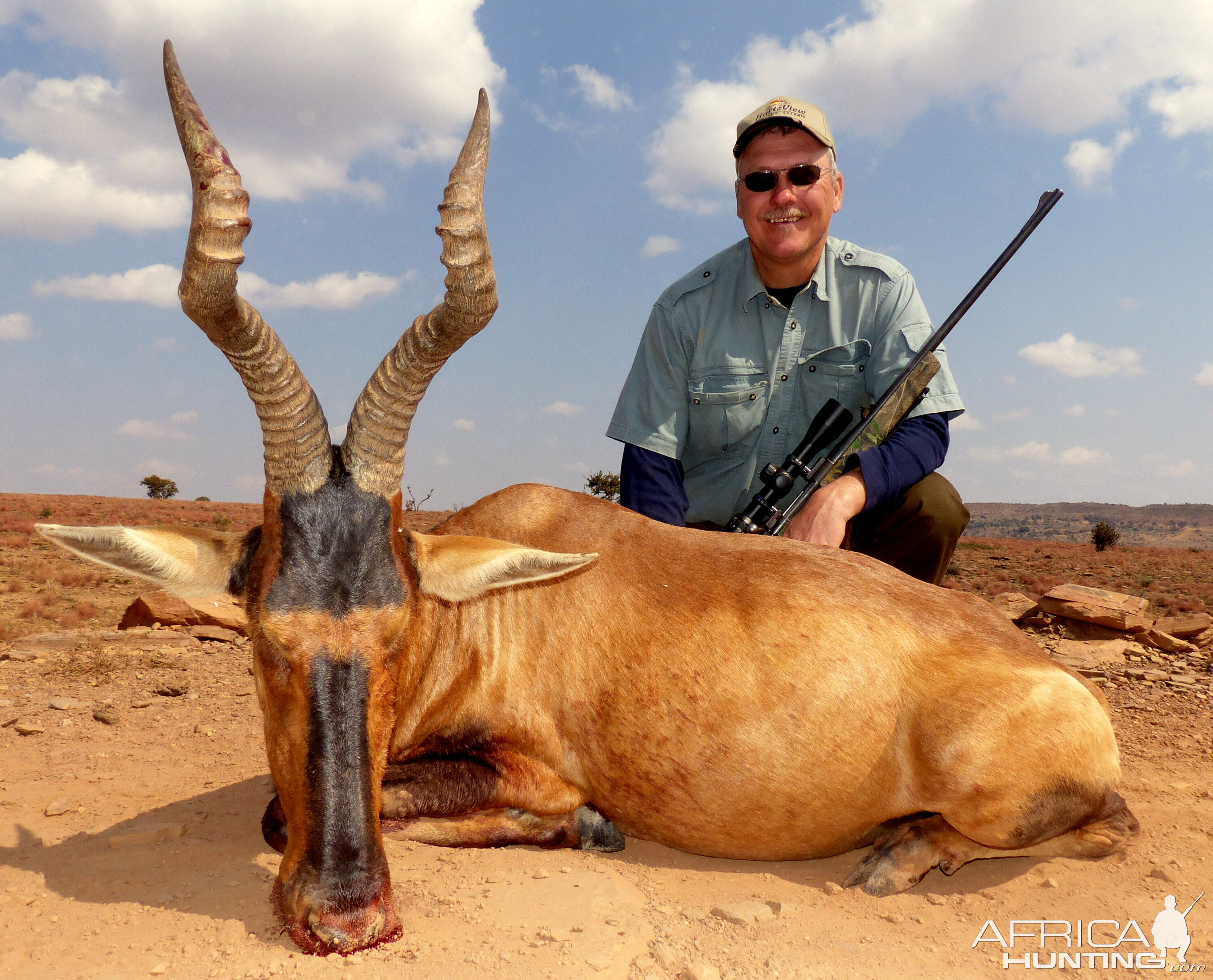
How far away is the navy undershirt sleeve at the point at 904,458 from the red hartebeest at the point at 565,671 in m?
1.67

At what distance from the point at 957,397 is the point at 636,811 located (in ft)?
14.5

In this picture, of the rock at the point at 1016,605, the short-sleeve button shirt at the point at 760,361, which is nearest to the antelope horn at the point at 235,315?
the short-sleeve button shirt at the point at 760,361

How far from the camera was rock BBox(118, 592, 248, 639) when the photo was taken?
1039 cm

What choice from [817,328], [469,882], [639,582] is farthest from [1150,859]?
[817,328]

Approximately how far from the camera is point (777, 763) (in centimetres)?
440

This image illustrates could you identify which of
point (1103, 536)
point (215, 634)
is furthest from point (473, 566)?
point (1103, 536)

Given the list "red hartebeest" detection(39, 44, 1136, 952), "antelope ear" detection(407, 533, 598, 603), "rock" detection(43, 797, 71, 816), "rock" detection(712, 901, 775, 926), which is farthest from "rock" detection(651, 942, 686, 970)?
"rock" detection(43, 797, 71, 816)

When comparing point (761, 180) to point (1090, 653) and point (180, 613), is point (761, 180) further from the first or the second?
point (180, 613)

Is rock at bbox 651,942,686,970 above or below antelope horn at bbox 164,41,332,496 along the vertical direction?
below

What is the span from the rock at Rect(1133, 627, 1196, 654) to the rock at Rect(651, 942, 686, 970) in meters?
9.27

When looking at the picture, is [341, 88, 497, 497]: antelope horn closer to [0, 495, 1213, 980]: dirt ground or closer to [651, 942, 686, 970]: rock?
[0, 495, 1213, 980]: dirt ground

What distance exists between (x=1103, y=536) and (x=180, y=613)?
1552 inches

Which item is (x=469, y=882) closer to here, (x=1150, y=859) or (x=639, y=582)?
(x=639, y=582)

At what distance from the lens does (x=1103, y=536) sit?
3972 cm
